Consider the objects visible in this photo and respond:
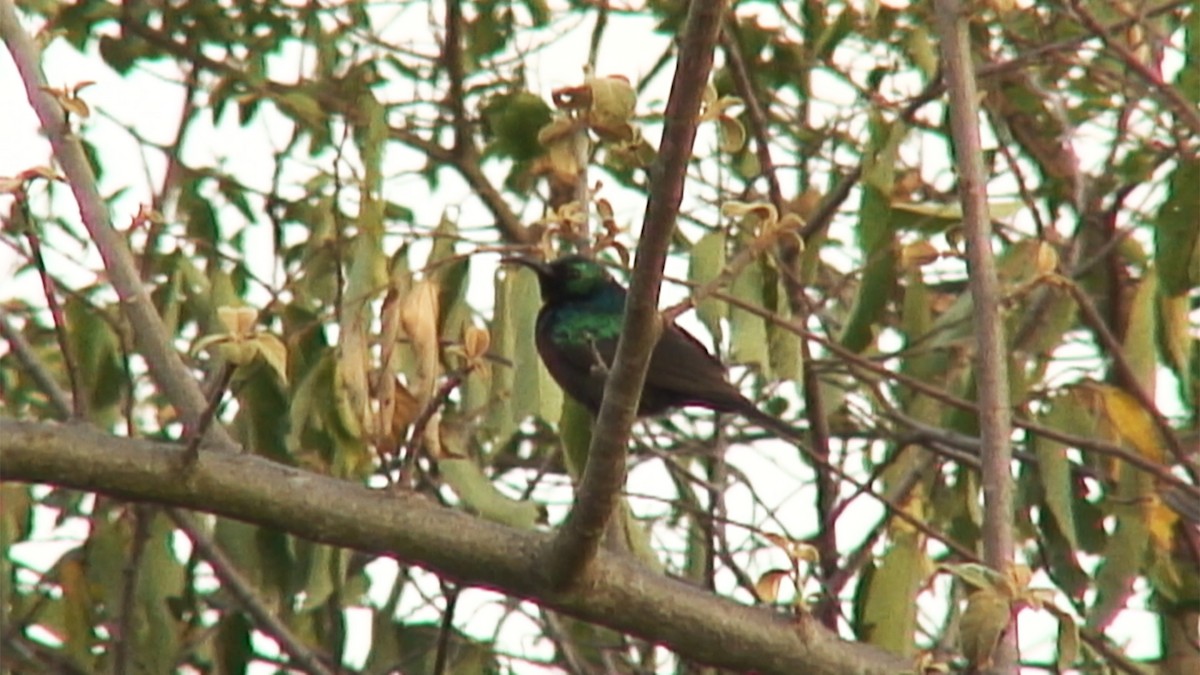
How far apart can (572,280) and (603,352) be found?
218 mm

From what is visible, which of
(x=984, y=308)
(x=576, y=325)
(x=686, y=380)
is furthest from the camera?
(x=576, y=325)

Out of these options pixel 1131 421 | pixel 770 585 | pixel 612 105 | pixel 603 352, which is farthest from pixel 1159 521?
pixel 603 352

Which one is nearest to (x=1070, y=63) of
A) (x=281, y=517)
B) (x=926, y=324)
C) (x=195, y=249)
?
(x=926, y=324)

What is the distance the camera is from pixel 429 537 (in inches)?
133

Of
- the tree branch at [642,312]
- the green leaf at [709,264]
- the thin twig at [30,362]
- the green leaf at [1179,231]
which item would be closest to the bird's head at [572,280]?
the green leaf at [709,264]

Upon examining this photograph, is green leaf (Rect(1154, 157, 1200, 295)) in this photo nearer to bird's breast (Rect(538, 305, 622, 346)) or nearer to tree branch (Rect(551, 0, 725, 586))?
tree branch (Rect(551, 0, 725, 586))

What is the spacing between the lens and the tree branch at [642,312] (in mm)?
2582

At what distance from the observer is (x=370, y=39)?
5.55 meters

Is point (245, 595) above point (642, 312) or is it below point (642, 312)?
above

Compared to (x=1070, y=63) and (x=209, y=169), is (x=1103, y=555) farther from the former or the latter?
(x=209, y=169)

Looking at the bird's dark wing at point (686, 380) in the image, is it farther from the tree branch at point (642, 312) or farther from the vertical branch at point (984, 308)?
the tree branch at point (642, 312)

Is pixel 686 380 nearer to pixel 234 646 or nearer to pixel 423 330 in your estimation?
pixel 234 646

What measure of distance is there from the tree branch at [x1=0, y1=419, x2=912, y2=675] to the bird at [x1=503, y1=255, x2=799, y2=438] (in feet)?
5.34

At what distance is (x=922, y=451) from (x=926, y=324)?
2.48 ft
